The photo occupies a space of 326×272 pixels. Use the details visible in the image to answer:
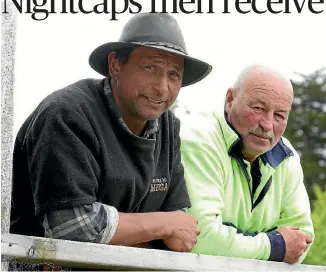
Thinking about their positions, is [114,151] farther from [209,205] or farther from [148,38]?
[209,205]

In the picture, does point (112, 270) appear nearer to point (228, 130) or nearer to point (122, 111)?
point (122, 111)

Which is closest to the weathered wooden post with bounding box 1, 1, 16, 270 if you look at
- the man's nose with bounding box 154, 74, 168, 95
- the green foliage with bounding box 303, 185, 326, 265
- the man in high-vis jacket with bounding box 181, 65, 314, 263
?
the man's nose with bounding box 154, 74, 168, 95

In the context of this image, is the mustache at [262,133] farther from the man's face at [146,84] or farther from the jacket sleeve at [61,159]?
the jacket sleeve at [61,159]

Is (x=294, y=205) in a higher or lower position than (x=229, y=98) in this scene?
lower

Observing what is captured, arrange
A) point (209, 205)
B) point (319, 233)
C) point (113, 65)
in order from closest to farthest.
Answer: point (113, 65), point (209, 205), point (319, 233)

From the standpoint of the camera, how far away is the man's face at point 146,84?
5.59ft

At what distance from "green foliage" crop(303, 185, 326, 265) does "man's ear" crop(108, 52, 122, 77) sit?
0.90 m

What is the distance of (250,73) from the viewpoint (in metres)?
1.98

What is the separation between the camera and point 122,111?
1.72 metres

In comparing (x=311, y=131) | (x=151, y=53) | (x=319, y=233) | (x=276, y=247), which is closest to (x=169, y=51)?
(x=151, y=53)

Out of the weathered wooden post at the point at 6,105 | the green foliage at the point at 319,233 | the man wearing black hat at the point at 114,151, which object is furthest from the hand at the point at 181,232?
the green foliage at the point at 319,233

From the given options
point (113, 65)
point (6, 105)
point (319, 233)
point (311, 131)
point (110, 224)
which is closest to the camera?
point (6, 105)

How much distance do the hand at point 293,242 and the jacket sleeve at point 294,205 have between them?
Result: 3 cm

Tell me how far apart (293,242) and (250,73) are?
1.41 feet
